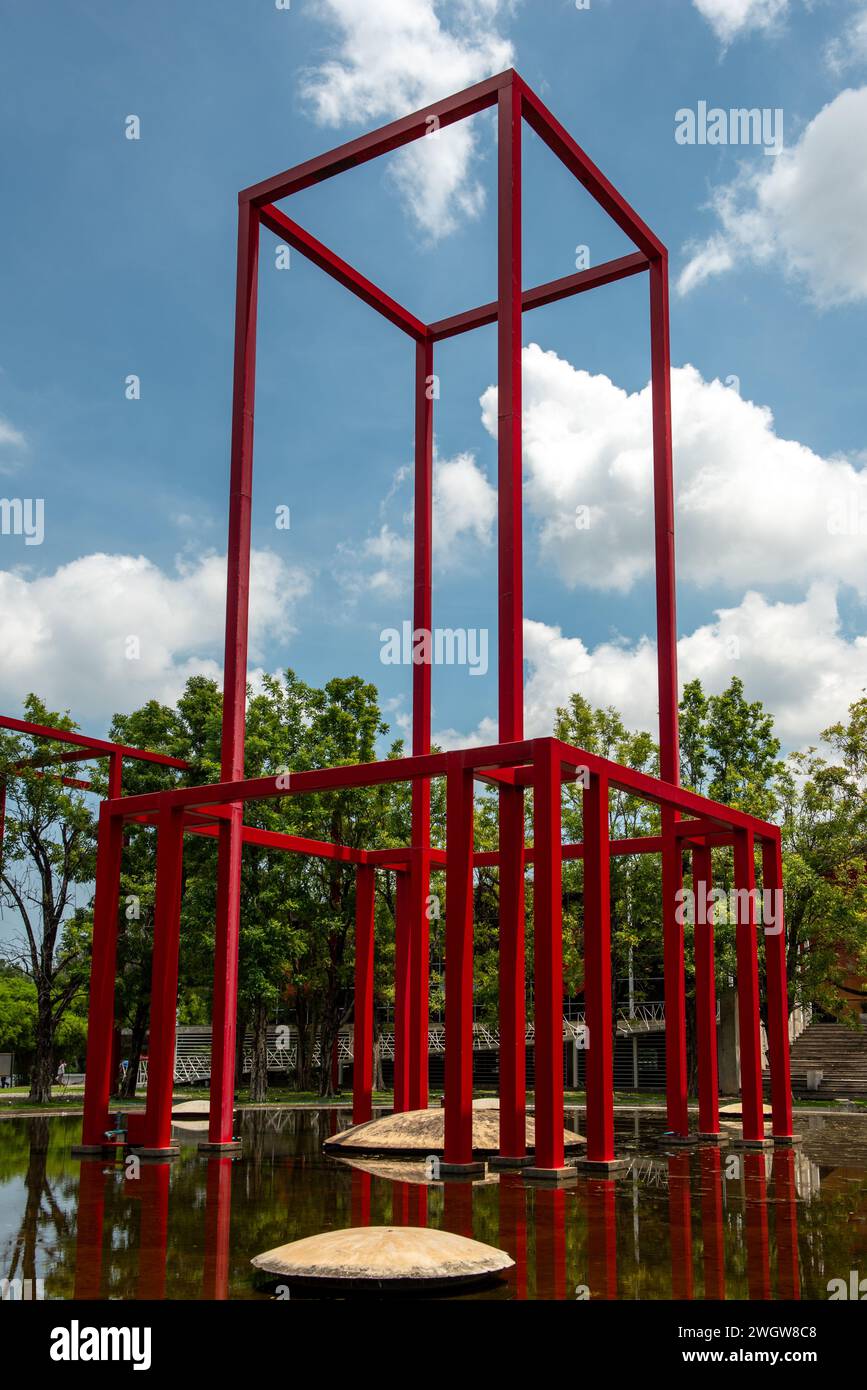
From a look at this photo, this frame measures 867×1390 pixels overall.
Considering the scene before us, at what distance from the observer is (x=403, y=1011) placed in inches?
780

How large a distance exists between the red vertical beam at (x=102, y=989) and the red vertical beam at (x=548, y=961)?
6799mm

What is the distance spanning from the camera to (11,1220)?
37.2 feet

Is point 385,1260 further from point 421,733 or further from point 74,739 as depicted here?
point 74,739

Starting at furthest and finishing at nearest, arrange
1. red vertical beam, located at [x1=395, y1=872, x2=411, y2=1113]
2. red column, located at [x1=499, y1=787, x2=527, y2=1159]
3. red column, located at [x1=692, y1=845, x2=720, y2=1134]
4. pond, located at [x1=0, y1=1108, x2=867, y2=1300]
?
1. red vertical beam, located at [x1=395, y1=872, x2=411, y2=1113]
2. red column, located at [x1=692, y1=845, x2=720, y2=1134]
3. red column, located at [x1=499, y1=787, x2=527, y2=1159]
4. pond, located at [x1=0, y1=1108, x2=867, y2=1300]

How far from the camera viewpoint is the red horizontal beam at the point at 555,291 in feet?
69.8

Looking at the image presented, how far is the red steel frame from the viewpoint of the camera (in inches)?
551

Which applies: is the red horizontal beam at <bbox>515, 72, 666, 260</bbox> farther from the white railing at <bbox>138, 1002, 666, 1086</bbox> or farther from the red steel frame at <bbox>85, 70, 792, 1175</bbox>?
the white railing at <bbox>138, 1002, 666, 1086</bbox>

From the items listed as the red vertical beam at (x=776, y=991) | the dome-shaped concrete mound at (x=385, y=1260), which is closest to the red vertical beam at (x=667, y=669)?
the red vertical beam at (x=776, y=991)

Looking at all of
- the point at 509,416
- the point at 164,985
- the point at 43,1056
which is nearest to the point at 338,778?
the point at 164,985

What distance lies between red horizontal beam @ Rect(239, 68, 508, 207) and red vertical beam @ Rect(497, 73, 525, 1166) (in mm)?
319

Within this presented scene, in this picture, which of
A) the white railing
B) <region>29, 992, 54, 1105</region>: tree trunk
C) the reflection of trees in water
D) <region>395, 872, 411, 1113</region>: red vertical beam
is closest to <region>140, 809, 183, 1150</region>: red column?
the reflection of trees in water

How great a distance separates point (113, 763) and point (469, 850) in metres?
15.4

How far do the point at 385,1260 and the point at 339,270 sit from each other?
17.2m
